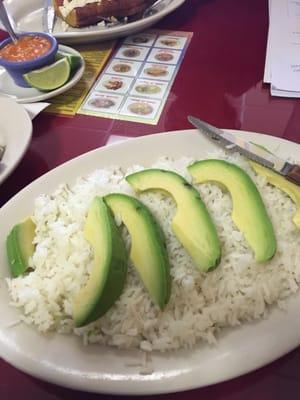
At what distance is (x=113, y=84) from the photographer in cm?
138

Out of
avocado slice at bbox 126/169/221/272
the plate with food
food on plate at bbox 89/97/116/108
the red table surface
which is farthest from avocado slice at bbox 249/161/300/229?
the plate with food

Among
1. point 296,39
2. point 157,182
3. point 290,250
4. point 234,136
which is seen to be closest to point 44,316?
point 157,182

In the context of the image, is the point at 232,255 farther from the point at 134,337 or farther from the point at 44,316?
the point at 44,316

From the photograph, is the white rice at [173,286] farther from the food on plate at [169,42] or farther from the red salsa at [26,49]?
the food on plate at [169,42]

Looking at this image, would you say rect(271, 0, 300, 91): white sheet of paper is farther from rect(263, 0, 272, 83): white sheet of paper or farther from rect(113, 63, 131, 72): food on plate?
rect(113, 63, 131, 72): food on plate

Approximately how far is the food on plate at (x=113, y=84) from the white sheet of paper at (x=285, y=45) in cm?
43

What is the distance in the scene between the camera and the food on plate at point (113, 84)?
1.37 meters

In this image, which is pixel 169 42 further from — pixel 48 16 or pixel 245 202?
pixel 245 202

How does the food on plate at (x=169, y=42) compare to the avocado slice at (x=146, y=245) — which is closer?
the avocado slice at (x=146, y=245)

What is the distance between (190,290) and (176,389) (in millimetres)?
153

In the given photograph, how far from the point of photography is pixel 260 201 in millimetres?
828

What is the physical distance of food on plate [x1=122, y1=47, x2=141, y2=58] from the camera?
1.49m

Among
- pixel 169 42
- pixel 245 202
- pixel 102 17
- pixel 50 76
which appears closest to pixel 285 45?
pixel 169 42

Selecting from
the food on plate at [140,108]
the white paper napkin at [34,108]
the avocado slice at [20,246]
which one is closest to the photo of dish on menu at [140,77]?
the food on plate at [140,108]
